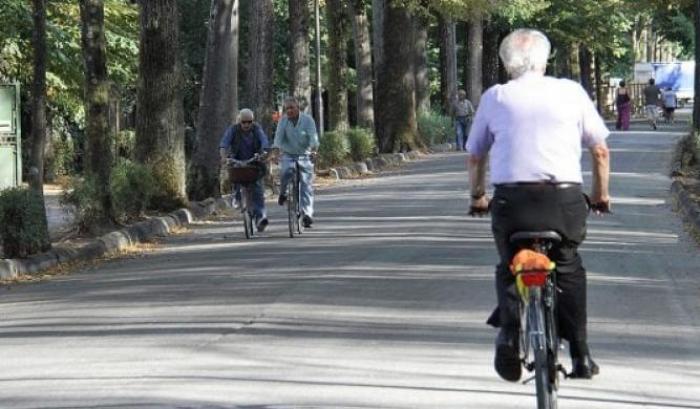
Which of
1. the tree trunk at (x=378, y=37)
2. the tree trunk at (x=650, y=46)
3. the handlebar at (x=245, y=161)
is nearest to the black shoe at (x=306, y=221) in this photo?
the handlebar at (x=245, y=161)

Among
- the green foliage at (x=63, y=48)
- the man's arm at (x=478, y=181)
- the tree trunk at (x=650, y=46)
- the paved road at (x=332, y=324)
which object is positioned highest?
the tree trunk at (x=650, y=46)

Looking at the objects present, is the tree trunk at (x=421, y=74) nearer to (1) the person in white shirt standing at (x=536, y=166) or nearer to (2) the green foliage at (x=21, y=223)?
(2) the green foliage at (x=21, y=223)

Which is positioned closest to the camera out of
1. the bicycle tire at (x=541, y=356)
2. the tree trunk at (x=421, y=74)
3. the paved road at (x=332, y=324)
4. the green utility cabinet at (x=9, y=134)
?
the bicycle tire at (x=541, y=356)

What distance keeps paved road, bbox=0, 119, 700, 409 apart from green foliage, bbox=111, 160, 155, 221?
102 cm

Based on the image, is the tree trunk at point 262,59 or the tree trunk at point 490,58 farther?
the tree trunk at point 490,58

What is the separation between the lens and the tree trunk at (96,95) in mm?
22828

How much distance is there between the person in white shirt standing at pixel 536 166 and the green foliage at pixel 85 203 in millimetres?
14413

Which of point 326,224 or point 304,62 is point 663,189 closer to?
point 326,224

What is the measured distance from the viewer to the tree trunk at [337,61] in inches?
1683

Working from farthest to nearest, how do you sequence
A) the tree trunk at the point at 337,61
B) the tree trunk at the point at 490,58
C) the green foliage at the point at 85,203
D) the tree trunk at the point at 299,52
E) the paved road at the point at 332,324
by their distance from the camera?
the tree trunk at the point at 490,58, the tree trunk at the point at 337,61, the tree trunk at the point at 299,52, the green foliage at the point at 85,203, the paved road at the point at 332,324

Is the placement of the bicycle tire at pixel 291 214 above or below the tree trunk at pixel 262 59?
below

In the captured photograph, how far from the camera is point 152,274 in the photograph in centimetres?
A: 1777

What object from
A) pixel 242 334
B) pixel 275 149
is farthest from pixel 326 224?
pixel 242 334

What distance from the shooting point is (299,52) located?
3788 centimetres
